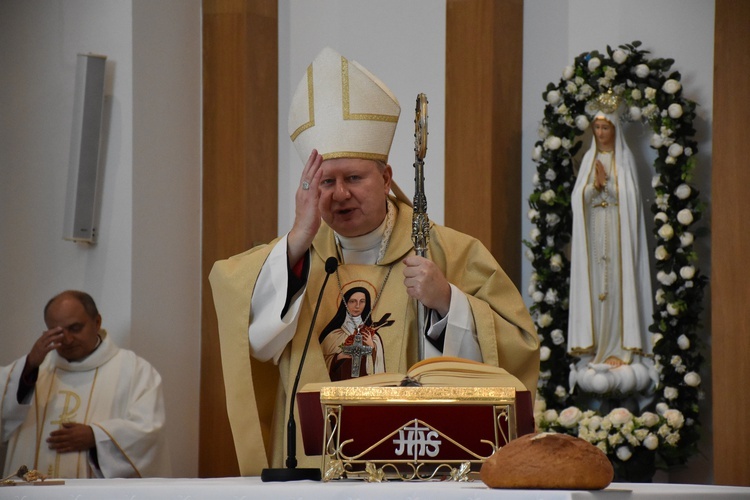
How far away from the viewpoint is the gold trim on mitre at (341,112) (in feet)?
13.9

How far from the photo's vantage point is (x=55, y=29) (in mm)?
8273

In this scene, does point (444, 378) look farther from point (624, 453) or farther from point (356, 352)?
point (624, 453)

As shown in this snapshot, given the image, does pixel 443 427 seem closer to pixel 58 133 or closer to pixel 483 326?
pixel 483 326

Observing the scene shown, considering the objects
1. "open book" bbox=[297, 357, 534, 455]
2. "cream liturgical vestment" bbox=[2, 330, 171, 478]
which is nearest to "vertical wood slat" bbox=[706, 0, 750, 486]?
"cream liturgical vestment" bbox=[2, 330, 171, 478]

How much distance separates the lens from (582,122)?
706cm

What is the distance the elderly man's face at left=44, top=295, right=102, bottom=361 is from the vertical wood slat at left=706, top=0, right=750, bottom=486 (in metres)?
3.68

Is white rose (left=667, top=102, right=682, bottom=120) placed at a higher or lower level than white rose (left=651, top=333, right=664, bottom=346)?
higher

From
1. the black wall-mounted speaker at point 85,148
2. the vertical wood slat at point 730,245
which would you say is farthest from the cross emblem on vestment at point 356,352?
the black wall-mounted speaker at point 85,148

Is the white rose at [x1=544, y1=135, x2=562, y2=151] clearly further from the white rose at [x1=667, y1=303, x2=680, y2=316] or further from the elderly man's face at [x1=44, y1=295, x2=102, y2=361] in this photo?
the elderly man's face at [x1=44, y1=295, x2=102, y2=361]

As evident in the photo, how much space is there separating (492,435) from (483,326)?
0.79 meters

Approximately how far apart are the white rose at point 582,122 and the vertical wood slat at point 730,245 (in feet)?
2.69

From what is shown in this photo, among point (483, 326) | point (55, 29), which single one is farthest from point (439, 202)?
point (483, 326)

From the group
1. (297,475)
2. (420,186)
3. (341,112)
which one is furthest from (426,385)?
(341,112)

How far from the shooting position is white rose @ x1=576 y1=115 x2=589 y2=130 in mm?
7055
